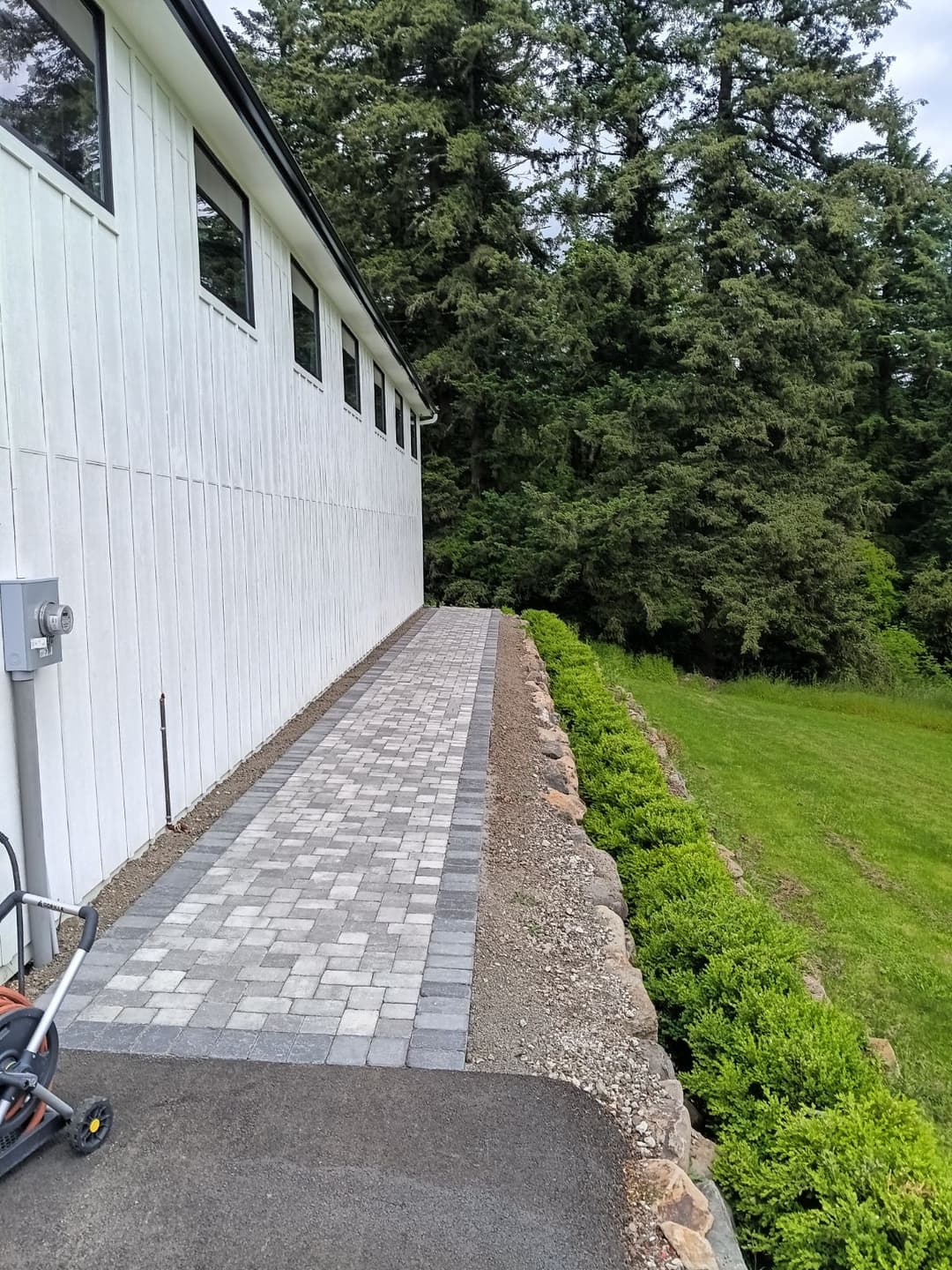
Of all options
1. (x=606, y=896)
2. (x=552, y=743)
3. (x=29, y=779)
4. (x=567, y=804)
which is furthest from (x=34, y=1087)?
(x=552, y=743)

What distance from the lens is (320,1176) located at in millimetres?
2135

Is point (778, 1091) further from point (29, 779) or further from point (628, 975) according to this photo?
point (29, 779)

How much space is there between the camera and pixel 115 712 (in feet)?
12.5

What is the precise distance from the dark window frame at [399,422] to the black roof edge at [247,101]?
20.3ft

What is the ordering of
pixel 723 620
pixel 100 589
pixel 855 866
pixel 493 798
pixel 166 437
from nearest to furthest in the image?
1. pixel 100 589
2. pixel 166 437
3. pixel 493 798
4. pixel 855 866
5. pixel 723 620

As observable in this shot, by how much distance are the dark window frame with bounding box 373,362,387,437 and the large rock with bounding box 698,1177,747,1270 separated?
1054 cm

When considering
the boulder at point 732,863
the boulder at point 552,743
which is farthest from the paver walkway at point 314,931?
the boulder at point 732,863

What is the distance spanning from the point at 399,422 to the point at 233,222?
9.35m

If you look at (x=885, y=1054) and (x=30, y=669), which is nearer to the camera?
(x=30, y=669)

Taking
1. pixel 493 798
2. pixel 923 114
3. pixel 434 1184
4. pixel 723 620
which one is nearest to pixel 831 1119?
pixel 434 1184

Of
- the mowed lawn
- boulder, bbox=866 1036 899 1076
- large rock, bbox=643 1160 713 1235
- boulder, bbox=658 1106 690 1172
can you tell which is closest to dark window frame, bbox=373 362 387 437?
the mowed lawn

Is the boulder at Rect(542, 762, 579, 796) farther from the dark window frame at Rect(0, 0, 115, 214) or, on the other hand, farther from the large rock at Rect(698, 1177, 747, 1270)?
the dark window frame at Rect(0, 0, 115, 214)

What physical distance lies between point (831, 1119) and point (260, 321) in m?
5.90

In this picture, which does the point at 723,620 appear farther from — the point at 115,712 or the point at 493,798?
the point at 115,712
